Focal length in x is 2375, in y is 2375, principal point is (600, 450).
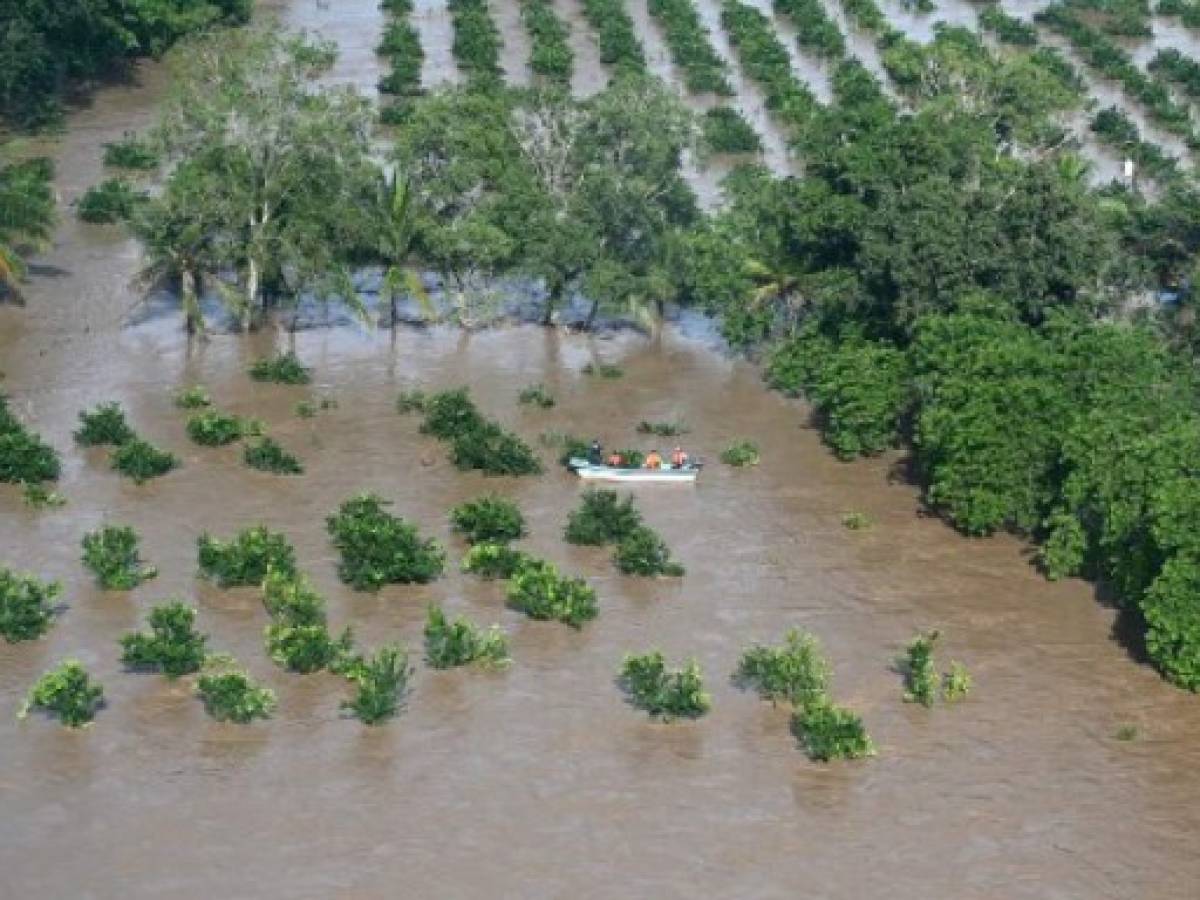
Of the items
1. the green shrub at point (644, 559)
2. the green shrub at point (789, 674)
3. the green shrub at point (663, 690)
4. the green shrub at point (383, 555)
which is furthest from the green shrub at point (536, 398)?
the green shrub at point (663, 690)

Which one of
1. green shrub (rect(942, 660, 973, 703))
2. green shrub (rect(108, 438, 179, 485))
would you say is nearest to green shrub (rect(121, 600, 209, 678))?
green shrub (rect(108, 438, 179, 485))

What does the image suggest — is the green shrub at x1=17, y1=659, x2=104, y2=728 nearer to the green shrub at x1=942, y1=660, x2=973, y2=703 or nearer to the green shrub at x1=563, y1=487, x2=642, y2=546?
Result: the green shrub at x1=563, y1=487, x2=642, y2=546

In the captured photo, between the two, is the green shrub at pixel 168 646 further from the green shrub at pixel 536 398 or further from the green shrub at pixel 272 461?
the green shrub at pixel 536 398

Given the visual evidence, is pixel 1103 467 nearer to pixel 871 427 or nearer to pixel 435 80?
pixel 871 427

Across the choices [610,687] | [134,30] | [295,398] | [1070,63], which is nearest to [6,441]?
[295,398]

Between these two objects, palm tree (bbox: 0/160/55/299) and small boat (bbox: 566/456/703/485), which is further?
palm tree (bbox: 0/160/55/299)

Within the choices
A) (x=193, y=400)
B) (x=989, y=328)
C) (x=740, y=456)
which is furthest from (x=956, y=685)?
(x=193, y=400)
